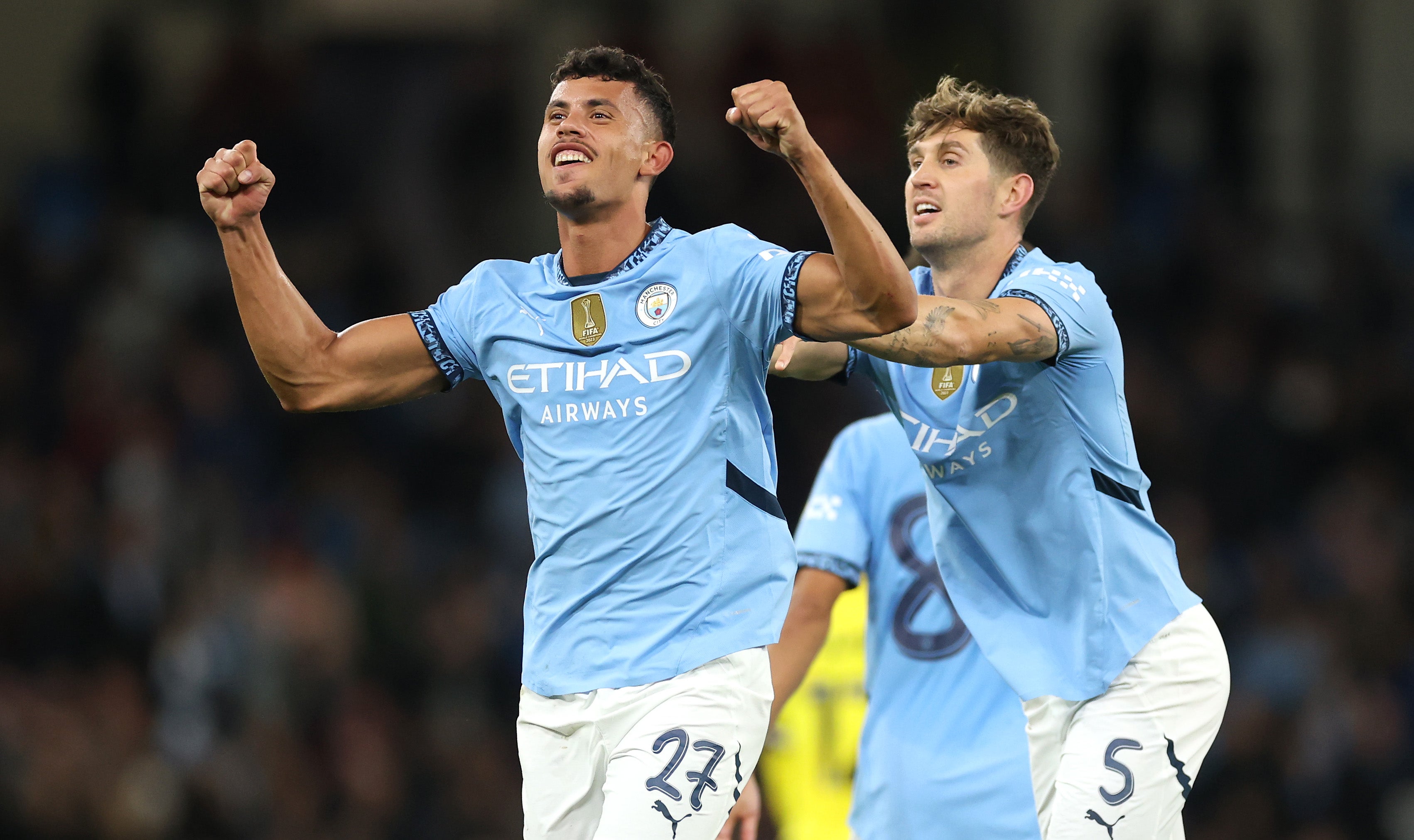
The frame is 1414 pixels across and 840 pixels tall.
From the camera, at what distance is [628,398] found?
4.11 m

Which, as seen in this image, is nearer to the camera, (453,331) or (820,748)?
(453,331)

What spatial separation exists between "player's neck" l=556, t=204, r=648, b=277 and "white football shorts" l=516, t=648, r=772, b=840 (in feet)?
3.54

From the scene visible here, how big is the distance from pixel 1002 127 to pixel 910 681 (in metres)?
1.94

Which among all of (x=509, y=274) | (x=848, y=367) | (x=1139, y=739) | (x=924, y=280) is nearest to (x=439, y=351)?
(x=509, y=274)

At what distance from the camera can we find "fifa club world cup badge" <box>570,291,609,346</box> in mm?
4203

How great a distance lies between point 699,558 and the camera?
4039mm

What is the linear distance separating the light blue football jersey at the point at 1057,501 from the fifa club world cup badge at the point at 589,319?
3.64ft

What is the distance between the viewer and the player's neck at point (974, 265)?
4.96 meters

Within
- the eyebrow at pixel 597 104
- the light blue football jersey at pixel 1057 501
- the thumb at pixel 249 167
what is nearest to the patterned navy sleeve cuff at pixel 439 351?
the thumb at pixel 249 167

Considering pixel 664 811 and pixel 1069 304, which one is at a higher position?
pixel 1069 304

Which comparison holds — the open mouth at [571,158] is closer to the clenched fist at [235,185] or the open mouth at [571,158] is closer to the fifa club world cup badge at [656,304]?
the fifa club world cup badge at [656,304]

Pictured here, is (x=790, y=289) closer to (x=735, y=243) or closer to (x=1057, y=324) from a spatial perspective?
(x=735, y=243)

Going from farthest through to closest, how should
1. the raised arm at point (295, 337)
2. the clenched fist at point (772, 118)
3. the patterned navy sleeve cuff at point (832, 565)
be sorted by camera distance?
the patterned navy sleeve cuff at point (832, 565) < the raised arm at point (295, 337) < the clenched fist at point (772, 118)

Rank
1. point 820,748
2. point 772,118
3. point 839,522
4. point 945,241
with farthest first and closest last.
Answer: point 820,748 → point 839,522 → point 945,241 → point 772,118
